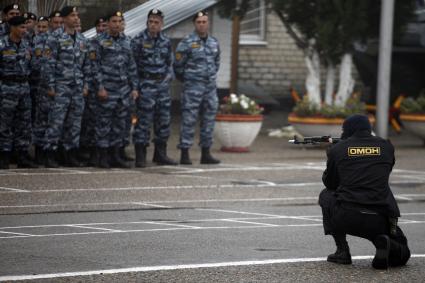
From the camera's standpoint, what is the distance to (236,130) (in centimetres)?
1964

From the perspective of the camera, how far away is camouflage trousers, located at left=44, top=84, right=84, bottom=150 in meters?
16.5

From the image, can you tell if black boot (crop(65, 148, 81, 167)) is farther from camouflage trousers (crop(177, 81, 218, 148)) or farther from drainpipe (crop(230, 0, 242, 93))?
drainpipe (crop(230, 0, 242, 93))

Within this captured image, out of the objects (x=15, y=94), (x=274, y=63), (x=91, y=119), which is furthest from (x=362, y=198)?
(x=274, y=63)

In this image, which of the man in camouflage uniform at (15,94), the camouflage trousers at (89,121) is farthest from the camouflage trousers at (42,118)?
the camouflage trousers at (89,121)

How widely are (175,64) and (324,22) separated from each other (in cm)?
480

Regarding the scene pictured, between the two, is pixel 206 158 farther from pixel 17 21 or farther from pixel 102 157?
pixel 17 21

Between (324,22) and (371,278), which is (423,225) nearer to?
(371,278)

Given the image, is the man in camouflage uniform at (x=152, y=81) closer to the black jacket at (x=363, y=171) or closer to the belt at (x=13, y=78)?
the belt at (x=13, y=78)

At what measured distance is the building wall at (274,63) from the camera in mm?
31219

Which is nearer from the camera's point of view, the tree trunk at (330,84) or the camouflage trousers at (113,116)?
the camouflage trousers at (113,116)

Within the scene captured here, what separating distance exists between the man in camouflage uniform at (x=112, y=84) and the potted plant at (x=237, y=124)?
9.60ft

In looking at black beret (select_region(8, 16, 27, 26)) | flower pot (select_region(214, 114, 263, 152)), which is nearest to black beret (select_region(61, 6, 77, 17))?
black beret (select_region(8, 16, 27, 26))

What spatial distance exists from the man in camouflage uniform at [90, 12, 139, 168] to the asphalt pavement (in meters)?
0.44

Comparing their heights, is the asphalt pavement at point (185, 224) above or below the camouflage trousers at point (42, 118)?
below
